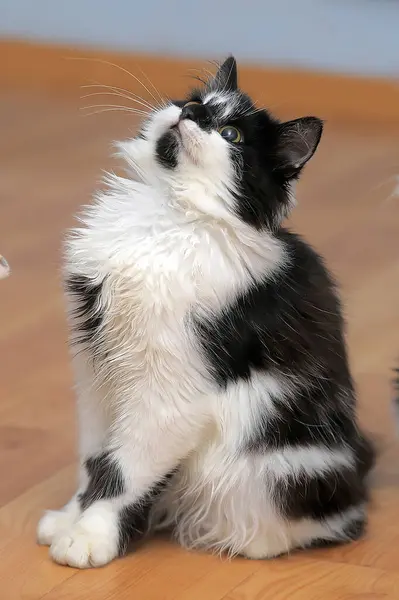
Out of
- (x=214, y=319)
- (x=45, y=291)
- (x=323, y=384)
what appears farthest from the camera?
(x=45, y=291)

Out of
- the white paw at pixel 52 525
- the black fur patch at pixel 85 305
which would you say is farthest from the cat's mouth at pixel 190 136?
the white paw at pixel 52 525

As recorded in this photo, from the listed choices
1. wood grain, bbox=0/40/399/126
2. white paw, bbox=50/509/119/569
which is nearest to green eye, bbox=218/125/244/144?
white paw, bbox=50/509/119/569

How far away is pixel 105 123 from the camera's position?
424 cm

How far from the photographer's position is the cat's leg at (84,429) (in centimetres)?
158

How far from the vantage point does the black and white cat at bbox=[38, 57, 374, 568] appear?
1.48m

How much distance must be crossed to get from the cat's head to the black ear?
0.08 metres

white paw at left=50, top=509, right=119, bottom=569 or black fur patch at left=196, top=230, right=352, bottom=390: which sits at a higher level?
black fur patch at left=196, top=230, right=352, bottom=390

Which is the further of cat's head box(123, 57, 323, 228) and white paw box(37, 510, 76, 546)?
white paw box(37, 510, 76, 546)

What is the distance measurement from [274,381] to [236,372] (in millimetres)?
60

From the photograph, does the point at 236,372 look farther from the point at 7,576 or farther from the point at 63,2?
the point at 63,2

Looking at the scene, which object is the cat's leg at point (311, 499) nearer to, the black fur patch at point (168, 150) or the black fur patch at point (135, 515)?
the black fur patch at point (135, 515)

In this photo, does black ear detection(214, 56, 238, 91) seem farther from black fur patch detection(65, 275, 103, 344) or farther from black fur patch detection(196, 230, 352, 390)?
black fur patch detection(65, 275, 103, 344)

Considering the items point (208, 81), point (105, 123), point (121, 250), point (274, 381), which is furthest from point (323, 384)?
point (105, 123)

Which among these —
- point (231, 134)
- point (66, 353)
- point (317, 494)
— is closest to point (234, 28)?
point (66, 353)
